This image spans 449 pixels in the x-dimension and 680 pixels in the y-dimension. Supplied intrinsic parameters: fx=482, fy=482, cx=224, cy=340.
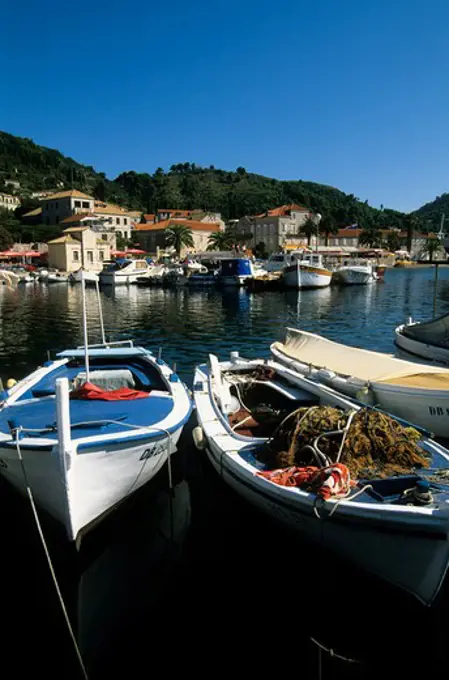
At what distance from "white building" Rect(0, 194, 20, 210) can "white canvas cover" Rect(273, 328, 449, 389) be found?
14668 cm

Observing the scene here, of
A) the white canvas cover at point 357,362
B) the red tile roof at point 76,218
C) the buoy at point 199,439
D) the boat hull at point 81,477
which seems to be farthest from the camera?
the red tile roof at point 76,218

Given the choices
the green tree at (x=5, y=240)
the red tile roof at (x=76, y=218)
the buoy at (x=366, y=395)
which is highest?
the red tile roof at (x=76, y=218)

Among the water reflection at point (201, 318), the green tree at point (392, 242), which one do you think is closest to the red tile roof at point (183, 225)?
the water reflection at point (201, 318)

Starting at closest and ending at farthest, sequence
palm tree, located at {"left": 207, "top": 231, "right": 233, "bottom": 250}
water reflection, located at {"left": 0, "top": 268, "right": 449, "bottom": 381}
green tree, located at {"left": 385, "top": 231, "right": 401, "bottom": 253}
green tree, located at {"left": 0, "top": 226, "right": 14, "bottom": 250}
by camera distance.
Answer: water reflection, located at {"left": 0, "top": 268, "right": 449, "bottom": 381} → green tree, located at {"left": 0, "top": 226, "right": 14, "bottom": 250} → palm tree, located at {"left": 207, "top": 231, "right": 233, "bottom": 250} → green tree, located at {"left": 385, "top": 231, "right": 401, "bottom": 253}

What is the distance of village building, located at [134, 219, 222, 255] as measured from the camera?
122 meters

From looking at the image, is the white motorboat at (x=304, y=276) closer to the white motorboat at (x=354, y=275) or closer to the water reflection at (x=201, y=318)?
the water reflection at (x=201, y=318)

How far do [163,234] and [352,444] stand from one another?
387ft

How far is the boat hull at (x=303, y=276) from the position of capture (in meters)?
66.9

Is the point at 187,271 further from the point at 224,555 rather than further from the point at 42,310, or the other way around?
the point at 224,555

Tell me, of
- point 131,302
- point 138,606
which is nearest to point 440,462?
point 138,606

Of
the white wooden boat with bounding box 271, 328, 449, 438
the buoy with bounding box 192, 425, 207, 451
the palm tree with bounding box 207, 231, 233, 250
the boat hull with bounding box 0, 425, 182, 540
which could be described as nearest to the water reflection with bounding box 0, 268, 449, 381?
the white wooden boat with bounding box 271, 328, 449, 438

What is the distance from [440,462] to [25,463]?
7.37 meters

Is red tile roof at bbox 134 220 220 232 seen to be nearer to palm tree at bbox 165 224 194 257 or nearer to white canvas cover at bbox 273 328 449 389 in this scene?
palm tree at bbox 165 224 194 257

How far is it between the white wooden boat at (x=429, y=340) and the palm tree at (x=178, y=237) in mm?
94687
